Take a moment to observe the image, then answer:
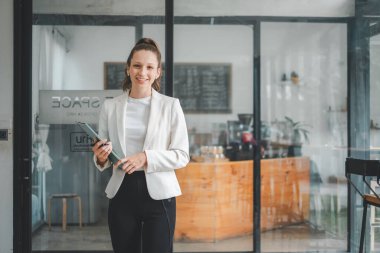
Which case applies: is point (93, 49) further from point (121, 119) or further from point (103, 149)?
point (103, 149)

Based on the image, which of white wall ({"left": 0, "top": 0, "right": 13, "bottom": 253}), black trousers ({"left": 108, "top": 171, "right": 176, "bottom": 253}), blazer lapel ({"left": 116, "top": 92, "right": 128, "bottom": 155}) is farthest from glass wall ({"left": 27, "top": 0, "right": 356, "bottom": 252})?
black trousers ({"left": 108, "top": 171, "right": 176, "bottom": 253})

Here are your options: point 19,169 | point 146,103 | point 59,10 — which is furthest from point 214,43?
point 146,103

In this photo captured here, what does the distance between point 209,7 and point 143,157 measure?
2289 mm

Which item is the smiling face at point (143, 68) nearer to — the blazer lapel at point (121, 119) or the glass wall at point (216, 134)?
the blazer lapel at point (121, 119)

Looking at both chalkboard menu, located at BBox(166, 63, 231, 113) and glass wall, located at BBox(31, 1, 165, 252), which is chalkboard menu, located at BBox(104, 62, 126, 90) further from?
chalkboard menu, located at BBox(166, 63, 231, 113)

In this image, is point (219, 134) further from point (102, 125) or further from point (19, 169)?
point (102, 125)

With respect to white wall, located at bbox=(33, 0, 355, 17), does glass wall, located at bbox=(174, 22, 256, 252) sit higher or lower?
lower

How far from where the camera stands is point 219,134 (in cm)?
461

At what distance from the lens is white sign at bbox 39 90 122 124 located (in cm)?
354

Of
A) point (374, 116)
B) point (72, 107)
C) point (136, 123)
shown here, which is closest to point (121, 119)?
point (136, 123)

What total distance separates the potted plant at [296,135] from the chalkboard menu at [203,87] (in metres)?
0.69

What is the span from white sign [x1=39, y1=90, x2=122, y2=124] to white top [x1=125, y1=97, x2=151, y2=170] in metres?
1.50

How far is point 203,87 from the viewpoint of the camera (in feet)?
15.4

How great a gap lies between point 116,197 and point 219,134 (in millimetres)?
2667
